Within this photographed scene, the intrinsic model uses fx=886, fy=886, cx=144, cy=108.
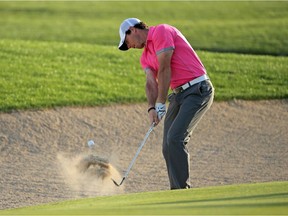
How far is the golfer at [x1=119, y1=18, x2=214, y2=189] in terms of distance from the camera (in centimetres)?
885

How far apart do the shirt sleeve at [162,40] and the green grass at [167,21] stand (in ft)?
38.6

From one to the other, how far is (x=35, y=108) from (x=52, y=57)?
3611 mm

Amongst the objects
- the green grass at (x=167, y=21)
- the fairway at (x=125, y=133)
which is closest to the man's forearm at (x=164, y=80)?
the fairway at (x=125, y=133)

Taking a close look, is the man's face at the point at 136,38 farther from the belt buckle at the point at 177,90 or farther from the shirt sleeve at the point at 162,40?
the belt buckle at the point at 177,90

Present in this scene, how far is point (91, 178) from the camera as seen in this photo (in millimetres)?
10148

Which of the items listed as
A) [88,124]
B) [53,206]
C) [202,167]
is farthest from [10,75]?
[53,206]

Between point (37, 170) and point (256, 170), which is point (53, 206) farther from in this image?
point (256, 170)

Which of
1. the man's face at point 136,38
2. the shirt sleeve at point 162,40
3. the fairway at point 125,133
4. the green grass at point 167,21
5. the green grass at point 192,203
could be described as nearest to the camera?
the green grass at point 192,203

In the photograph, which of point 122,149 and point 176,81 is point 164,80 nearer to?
point 176,81

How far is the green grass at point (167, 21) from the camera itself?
22094 millimetres

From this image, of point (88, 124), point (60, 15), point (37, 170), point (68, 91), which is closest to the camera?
point (37, 170)

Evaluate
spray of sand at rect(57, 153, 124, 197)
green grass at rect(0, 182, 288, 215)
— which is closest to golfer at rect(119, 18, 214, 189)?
green grass at rect(0, 182, 288, 215)

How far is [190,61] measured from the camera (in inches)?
354

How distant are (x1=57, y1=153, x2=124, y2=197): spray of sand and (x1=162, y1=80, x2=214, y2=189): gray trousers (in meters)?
1.25
